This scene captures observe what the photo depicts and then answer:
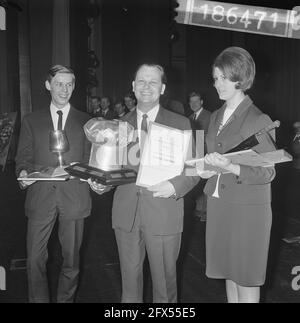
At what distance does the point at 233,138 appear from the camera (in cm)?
191

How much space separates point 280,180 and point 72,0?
4.87 meters

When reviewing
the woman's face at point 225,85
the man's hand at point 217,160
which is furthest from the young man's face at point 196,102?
the man's hand at point 217,160

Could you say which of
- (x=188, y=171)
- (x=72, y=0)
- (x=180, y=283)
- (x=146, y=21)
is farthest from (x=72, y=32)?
(x=188, y=171)

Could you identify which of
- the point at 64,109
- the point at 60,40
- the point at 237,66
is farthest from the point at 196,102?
the point at 237,66

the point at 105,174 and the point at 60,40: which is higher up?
the point at 60,40

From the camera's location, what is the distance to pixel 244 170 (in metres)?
1.83

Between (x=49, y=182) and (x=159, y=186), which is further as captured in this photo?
(x=49, y=182)

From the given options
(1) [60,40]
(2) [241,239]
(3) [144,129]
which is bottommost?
(2) [241,239]

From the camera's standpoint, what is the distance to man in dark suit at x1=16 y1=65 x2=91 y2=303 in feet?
7.34

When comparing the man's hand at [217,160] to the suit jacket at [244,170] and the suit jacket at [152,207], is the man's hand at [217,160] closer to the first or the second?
the suit jacket at [244,170]

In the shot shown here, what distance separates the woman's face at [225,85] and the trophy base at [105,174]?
55 centimetres

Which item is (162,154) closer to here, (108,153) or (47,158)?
(108,153)

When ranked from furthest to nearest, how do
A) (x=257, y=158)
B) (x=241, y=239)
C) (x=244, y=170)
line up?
1. (x=241, y=239)
2. (x=244, y=170)
3. (x=257, y=158)

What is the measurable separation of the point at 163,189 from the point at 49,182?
→ 695mm
